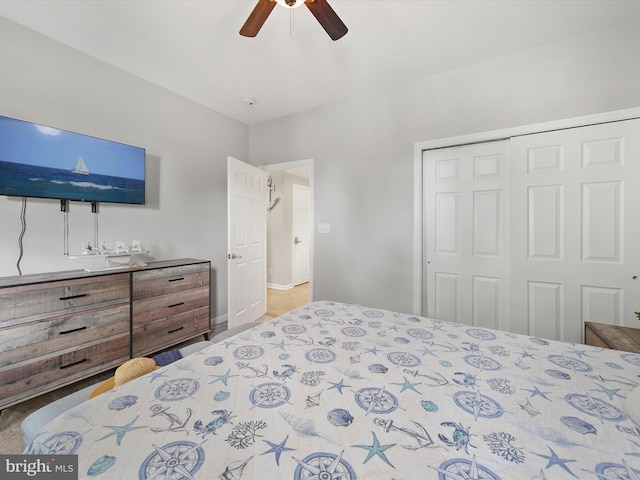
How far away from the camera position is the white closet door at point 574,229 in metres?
2.02

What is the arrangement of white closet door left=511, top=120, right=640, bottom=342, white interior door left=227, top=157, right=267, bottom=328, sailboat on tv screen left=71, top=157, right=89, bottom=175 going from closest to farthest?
white closet door left=511, top=120, right=640, bottom=342 < sailboat on tv screen left=71, top=157, right=89, bottom=175 < white interior door left=227, top=157, right=267, bottom=328

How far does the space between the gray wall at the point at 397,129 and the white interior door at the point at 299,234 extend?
2.02m

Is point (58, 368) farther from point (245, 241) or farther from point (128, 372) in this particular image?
point (245, 241)

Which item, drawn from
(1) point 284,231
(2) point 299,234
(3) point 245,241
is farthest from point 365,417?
(2) point 299,234

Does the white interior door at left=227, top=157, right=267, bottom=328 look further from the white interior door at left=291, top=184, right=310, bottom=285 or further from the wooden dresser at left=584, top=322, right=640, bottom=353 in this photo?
the wooden dresser at left=584, top=322, right=640, bottom=353

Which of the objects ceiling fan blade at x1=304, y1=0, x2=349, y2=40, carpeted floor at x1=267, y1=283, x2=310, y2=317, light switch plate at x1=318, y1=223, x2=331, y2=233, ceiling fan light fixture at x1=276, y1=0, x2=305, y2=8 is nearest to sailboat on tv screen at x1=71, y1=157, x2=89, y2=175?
ceiling fan light fixture at x1=276, y1=0, x2=305, y2=8

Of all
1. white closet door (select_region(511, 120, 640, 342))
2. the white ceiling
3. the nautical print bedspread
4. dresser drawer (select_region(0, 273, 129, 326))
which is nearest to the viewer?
the nautical print bedspread

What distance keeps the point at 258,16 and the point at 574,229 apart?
8.90 ft

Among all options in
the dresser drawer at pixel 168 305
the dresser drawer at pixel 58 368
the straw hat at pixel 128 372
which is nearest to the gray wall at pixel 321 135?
the dresser drawer at pixel 168 305

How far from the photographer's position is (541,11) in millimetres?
1884

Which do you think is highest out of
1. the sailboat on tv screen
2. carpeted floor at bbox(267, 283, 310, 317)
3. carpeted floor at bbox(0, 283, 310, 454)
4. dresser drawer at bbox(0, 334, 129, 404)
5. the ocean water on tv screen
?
the sailboat on tv screen

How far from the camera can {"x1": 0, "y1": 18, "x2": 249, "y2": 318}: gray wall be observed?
202 centimetres

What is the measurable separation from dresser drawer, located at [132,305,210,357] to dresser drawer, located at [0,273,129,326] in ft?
1.13

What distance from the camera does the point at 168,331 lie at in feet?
8.27
